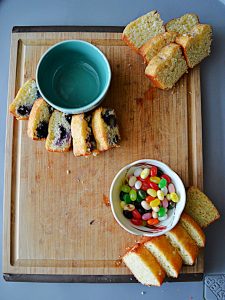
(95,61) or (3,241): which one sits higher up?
(95,61)

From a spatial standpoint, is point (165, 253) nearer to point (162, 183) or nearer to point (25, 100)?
point (162, 183)

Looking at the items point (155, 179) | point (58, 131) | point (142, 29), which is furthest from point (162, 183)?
point (142, 29)

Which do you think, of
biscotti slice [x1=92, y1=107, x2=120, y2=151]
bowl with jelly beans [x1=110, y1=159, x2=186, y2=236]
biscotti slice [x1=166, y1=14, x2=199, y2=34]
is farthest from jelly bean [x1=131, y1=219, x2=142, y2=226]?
biscotti slice [x1=166, y1=14, x2=199, y2=34]

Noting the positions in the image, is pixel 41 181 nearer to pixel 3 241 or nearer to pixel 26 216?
pixel 26 216

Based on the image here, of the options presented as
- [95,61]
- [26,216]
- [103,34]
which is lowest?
[26,216]

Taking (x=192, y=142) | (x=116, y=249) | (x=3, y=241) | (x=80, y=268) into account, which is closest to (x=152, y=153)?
(x=192, y=142)

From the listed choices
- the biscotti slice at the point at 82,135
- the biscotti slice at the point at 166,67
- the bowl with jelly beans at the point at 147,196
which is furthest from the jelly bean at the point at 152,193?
the biscotti slice at the point at 166,67
